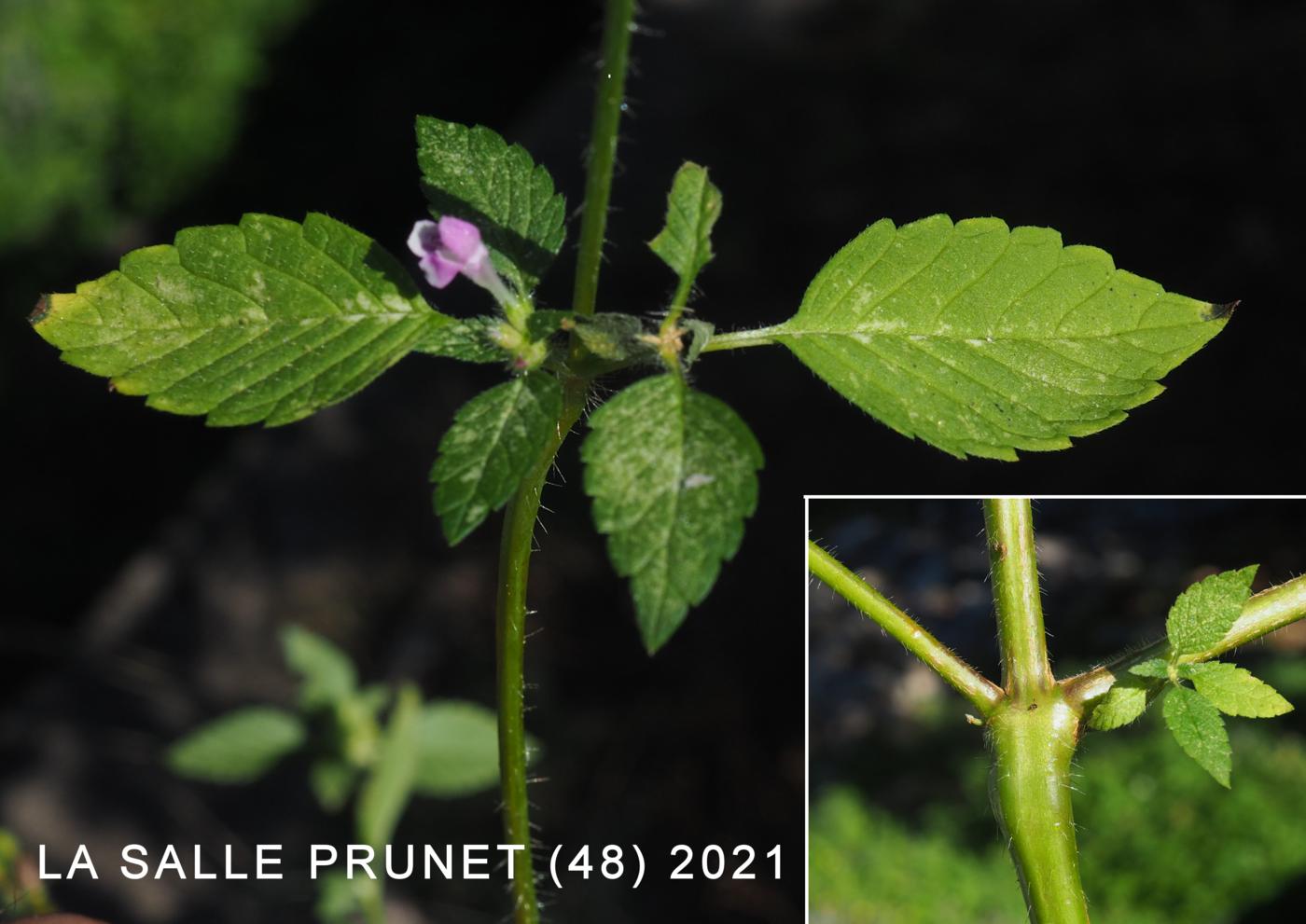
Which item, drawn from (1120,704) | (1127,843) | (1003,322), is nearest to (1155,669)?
(1120,704)

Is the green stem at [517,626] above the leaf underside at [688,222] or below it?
below

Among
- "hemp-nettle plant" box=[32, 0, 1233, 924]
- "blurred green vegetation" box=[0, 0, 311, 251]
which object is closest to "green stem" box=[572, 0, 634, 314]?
"hemp-nettle plant" box=[32, 0, 1233, 924]

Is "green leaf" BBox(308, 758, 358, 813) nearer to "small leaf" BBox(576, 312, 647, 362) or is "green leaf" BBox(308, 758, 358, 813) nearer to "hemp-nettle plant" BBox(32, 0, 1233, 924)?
"hemp-nettle plant" BBox(32, 0, 1233, 924)

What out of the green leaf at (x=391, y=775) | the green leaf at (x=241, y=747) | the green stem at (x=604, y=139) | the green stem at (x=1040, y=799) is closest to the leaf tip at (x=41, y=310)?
the green stem at (x=604, y=139)

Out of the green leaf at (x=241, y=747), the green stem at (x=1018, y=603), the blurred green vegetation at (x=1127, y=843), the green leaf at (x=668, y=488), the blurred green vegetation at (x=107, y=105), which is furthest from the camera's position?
the blurred green vegetation at (x=107, y=105)

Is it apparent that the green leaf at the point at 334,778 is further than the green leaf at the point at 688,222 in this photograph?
Yes

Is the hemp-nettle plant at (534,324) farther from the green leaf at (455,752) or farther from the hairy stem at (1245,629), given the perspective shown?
the green leaf at (455,752)

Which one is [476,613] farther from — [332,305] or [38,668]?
[332,305]

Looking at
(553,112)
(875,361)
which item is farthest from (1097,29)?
(875,361)
